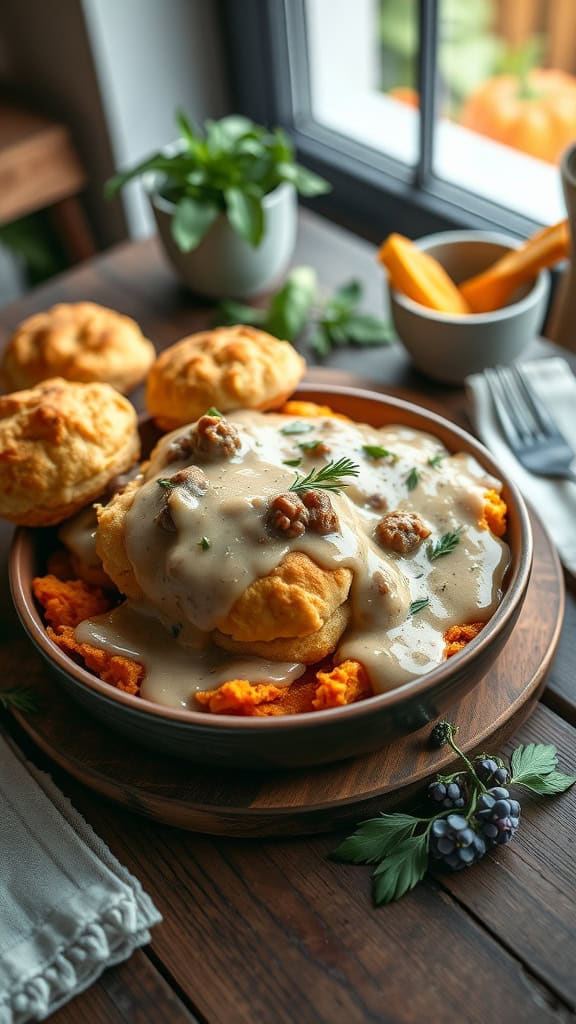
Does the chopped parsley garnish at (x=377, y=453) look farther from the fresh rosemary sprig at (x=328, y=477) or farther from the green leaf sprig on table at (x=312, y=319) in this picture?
the green leaf sprig on table at (x=312, y=319)

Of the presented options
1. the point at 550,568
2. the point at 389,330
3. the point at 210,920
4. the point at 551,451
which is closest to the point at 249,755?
the point at 210,920

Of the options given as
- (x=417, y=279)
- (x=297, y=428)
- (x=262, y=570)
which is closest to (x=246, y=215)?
(x=417, y=279)

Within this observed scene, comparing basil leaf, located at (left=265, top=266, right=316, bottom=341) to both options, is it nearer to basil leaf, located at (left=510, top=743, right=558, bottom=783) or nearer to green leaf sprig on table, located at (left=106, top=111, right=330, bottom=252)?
green leaf sprig on table, located at (left=106, top=111, right=330, bottom=252)

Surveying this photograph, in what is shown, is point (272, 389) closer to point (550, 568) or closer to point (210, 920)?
point (550, 568)

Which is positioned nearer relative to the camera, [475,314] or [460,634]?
[460,634]

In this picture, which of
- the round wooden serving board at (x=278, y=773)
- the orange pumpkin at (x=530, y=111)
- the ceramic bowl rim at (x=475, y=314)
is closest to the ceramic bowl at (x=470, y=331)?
the ceramic bowl rim at (x=475, y=314)

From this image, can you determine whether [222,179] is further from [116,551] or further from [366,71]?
[366,71]
